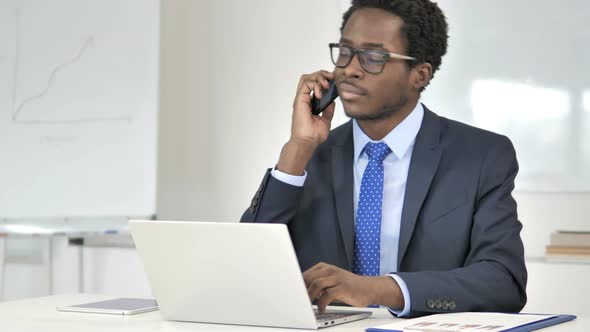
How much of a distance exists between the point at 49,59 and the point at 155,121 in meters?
0.62

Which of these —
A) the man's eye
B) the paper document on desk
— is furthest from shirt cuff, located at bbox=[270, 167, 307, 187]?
the paper document on desk

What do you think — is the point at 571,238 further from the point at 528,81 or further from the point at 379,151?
the point at 379,151

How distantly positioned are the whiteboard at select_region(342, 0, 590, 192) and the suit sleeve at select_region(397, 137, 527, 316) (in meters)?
1.27

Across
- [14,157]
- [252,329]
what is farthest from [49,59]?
[252,329]

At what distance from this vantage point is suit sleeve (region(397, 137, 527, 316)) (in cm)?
174

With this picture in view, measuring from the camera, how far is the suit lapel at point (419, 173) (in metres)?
2.04

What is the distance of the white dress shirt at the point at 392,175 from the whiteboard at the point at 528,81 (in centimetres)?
131

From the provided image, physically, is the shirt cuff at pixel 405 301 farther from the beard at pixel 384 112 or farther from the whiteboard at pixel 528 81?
the whiteboard at pixel 528 81

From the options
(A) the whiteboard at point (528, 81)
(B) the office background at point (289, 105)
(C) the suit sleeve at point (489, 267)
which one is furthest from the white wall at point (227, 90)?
(C) the suit sleeve at point (489, 267)

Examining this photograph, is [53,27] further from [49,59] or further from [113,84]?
[113,84]

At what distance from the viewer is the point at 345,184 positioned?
2.14m

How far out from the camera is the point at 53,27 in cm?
394

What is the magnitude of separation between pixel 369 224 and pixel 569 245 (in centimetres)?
131

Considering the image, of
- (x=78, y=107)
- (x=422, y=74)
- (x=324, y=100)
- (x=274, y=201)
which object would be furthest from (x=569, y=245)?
(x=78, y=107)
